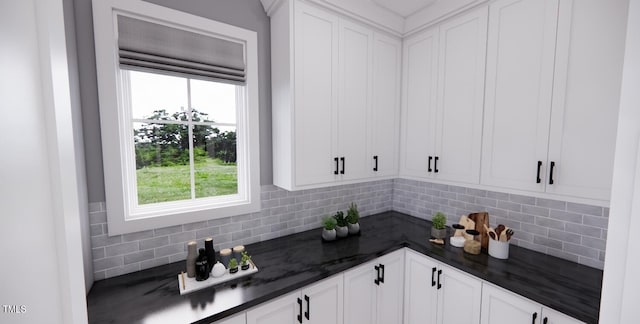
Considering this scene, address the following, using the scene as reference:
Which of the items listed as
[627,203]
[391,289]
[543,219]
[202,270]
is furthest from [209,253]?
[543,219]

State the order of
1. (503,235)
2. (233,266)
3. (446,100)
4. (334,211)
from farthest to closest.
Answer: (334,211), (446,100), (503,235), (233,266)

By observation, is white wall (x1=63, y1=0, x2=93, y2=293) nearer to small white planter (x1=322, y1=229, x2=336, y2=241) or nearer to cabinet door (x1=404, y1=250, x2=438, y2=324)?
small white planter (x1=322, y1=229, x2=336, y2=241)

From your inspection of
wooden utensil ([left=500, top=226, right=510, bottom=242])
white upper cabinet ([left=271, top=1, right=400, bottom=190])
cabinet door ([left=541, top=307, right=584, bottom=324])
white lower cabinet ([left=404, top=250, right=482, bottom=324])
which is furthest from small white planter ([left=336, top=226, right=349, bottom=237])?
cabinet door ([left=541, top=307, right=584, bottom=324])

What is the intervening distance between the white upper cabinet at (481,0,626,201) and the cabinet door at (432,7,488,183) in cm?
6

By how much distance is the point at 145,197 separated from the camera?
4.92ft

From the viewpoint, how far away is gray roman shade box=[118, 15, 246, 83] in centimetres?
132

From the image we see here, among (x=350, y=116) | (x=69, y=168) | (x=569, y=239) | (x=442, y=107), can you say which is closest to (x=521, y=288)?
(x=569, y=239)

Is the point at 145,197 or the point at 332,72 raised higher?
the point at 332,72

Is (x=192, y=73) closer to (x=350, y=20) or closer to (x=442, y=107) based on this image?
(x=350, y=20)

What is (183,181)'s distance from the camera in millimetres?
1618

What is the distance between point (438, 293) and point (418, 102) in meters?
1.50

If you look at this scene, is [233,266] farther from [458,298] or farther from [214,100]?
[458,298]

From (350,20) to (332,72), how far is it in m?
0.44

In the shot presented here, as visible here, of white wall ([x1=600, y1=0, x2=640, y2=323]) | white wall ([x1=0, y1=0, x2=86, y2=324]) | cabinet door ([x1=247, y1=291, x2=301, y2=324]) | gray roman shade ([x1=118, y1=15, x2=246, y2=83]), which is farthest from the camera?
gray roman shade ([x1=118, y1=15, x2=246, y2=83])
